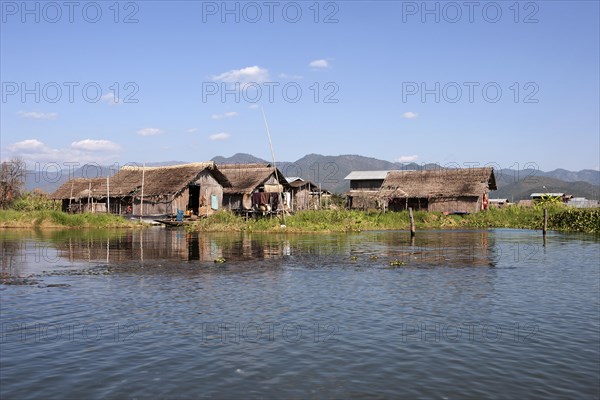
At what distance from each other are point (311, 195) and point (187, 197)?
21984 mm

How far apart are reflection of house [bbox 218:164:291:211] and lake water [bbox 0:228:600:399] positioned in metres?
30.0

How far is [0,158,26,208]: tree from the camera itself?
62062 mm

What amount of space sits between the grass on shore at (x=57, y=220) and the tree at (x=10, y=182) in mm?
16405

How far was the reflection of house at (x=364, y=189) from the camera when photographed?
2822 inches

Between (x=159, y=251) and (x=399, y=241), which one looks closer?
(x=159, y=251)

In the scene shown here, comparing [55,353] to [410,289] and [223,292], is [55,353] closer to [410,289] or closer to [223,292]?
[223,292]

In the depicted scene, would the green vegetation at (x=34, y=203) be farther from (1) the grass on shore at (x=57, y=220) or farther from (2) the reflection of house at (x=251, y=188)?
(2) the reflection of house at (x=251, y=188)

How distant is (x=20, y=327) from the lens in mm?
11000

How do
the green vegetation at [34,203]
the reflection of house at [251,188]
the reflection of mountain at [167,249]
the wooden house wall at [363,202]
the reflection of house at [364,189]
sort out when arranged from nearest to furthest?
1. the reflection of mountain at [167,249]
2. the reflection of house at [251,188]
3. the green vegetation at [34,203]
4. the wooden house wall at [363,202]
5. the reflection of house at [364,189]

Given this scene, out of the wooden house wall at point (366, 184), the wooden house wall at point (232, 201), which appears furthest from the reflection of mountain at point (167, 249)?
the wooden house wall at point (366, 184)

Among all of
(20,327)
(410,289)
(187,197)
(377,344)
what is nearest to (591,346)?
(377,344)

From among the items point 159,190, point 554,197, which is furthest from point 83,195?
point 554,197

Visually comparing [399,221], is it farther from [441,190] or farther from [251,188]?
[441,190]

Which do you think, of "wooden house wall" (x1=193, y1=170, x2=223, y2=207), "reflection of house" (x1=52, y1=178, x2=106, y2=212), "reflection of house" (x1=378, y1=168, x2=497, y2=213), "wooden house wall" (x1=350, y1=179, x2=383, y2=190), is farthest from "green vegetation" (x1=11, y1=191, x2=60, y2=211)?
"wooden house wall" (x1=350, y1=179, x2=383, y2=190)
